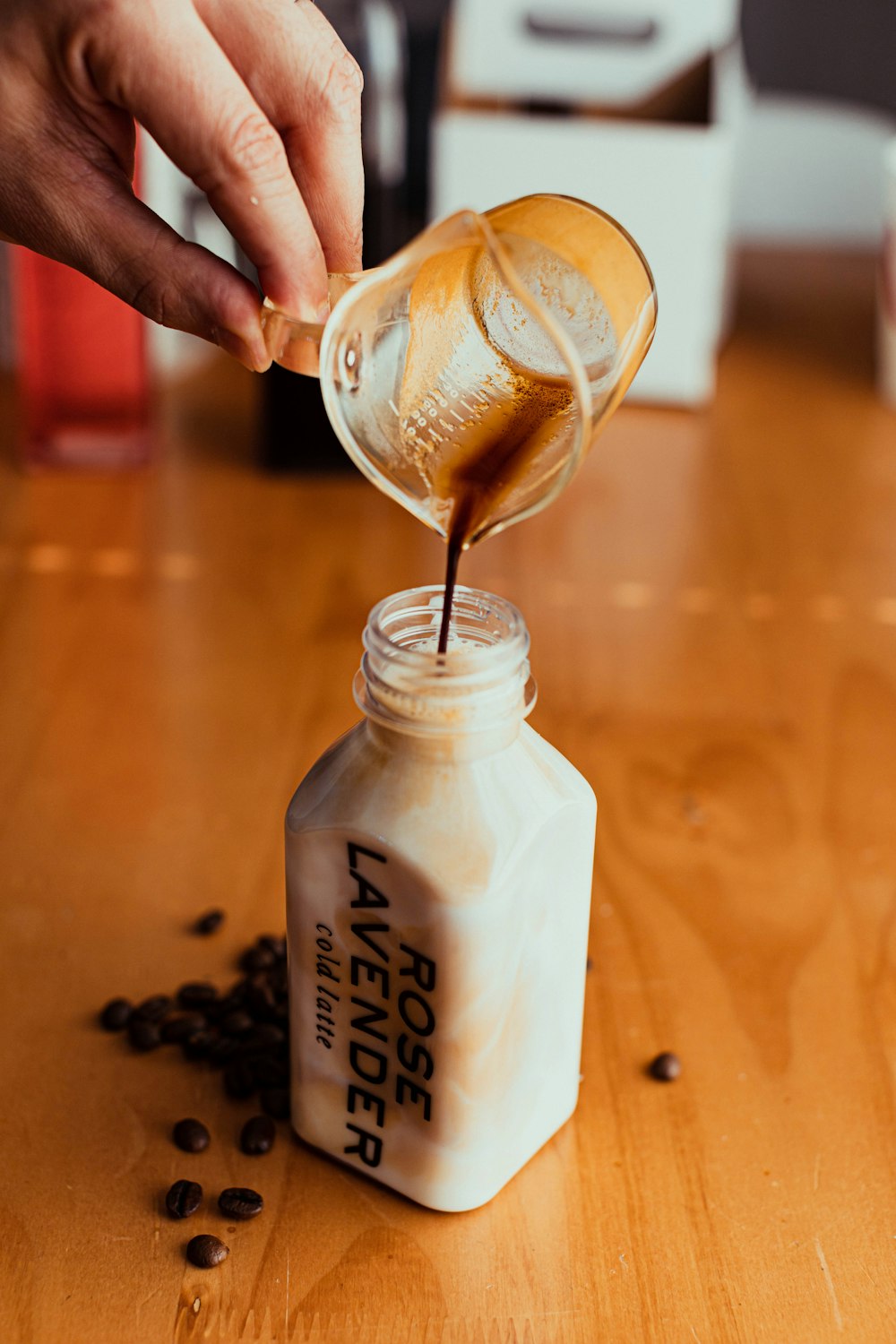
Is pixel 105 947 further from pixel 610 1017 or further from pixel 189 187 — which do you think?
pixel 189 187

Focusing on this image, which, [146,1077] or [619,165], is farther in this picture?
[619,165]

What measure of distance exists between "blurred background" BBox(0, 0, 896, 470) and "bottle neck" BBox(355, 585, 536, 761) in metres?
0.84

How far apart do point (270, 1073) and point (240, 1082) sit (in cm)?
2

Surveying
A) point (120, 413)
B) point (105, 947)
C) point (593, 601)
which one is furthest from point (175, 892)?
point (120, 413)

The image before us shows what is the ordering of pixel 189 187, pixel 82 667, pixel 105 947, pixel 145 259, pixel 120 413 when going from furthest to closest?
1. pixel 189 187
2. pixel 120 413
3. pixel 82 667
4. pixel 105 947
5. pixel 145 259

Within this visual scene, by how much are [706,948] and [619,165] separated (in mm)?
994

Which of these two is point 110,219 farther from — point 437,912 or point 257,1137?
point 257,1137

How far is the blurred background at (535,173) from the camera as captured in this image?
1.43 metres

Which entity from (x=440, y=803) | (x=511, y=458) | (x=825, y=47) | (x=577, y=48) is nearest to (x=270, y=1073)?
(x=440, y=803)

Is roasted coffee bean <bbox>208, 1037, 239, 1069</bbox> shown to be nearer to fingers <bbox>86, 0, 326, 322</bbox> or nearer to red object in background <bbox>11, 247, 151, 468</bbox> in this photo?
fingers <bbox>86, 0, 326, 322</bbox>

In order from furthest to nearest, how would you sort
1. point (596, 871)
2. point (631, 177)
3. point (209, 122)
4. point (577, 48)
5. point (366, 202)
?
point (577, 48) < point (631, 177) < point (366, 202) < point (596, 871) < point (209, 122)

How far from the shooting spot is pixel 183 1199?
0.70 meters

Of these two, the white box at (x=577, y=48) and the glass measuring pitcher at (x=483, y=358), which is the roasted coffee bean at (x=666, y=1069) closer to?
the glass measuring pitcher at (x=483, y=358)

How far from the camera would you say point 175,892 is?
0.92 meters
